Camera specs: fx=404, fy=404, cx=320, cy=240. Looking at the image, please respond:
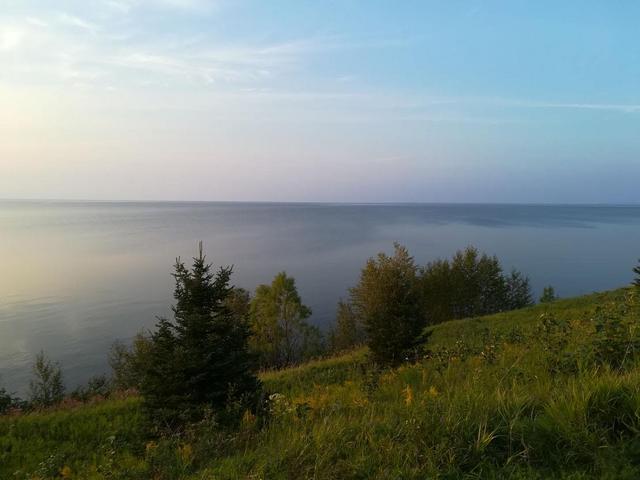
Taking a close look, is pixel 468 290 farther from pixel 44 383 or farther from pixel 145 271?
pixel 145 271

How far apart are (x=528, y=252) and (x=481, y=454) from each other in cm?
8723

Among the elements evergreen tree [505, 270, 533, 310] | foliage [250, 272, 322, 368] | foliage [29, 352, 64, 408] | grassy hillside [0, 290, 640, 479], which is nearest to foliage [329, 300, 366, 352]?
foliage [250, 272, 322, 368]

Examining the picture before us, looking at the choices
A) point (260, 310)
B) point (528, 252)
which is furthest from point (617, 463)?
point (528, 252)

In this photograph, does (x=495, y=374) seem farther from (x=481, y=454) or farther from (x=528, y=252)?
(x=528, y=252)

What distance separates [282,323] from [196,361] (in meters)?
32.0

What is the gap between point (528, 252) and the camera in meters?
80.6

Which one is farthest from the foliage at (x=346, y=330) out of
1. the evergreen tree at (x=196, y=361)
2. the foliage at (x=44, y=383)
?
the evergreen tree at (x=196, y=361)

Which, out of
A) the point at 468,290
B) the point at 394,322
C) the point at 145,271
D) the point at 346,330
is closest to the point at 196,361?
the point at 394,322

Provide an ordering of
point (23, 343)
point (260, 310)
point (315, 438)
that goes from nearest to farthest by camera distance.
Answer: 1. point (315, 438)
2. point (23, 343)
3. point (260, 310)

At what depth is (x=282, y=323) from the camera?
38781 mm

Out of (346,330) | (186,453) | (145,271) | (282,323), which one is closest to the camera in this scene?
(186,453)

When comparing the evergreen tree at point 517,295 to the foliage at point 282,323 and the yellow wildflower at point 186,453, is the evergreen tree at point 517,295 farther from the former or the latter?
the yellow wildflower at point 186,453

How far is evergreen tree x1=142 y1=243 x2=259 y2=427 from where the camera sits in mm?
7223

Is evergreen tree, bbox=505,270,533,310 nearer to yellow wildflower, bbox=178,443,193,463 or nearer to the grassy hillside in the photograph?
the grassy hillside
